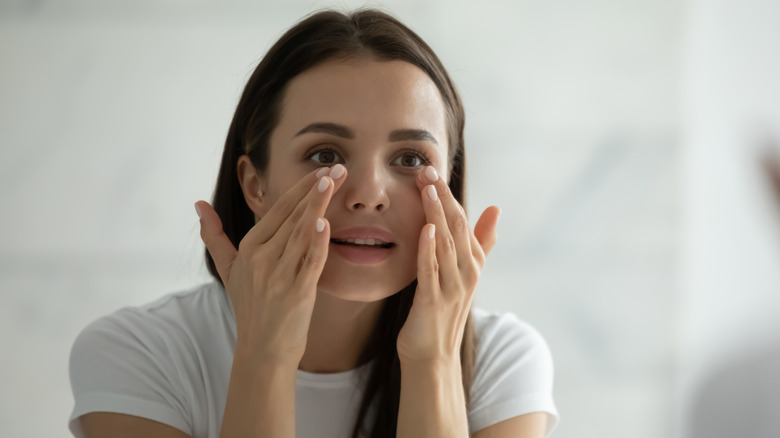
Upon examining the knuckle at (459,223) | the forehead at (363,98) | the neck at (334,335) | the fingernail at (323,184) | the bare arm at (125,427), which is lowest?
the bare arm at (125,427)

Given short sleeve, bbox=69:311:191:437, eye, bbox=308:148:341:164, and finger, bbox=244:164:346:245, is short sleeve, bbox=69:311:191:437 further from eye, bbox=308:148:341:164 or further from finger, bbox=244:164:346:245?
eye, bbox=308:148:341:164

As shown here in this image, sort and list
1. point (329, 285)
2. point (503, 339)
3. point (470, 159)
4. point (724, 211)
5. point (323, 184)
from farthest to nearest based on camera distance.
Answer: point (724, 211) → point (470, 159) → point (503, 339) → point (329, 285) → point (323, 184)

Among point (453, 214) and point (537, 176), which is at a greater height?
point (537, 176)

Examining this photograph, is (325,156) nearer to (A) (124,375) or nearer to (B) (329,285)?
(B) (329,285)

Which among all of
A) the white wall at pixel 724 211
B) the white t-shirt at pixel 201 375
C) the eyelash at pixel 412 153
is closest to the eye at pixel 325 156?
the eyelash at pixel 412 153

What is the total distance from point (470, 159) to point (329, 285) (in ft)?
3.93

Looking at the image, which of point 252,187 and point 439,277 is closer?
point 439,277

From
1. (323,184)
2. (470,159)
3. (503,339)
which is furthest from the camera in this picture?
(470,159)

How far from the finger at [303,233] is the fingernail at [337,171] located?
0.02 m

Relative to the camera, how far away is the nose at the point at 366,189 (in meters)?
1.06

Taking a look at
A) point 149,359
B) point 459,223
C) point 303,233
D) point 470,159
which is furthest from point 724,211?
point 149,359

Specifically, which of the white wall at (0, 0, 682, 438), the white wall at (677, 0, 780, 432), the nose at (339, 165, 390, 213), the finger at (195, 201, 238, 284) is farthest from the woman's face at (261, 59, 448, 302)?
the white wall at (677, 0, 780, 432)

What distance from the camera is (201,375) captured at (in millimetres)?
1220

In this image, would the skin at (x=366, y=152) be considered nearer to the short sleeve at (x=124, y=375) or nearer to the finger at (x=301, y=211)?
the finger at (x=301, y=211)
